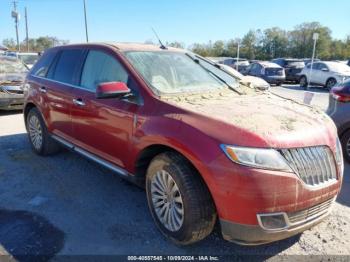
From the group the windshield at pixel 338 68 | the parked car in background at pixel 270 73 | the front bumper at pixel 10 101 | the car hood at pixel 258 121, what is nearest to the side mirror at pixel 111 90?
the car hood at pixel 258 121

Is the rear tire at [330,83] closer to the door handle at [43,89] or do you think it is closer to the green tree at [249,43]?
the door handle at [43,89]

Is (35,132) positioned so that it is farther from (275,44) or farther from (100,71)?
(275,44)

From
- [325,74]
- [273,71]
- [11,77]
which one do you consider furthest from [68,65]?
[325,74]

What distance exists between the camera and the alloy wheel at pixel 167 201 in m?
2.92

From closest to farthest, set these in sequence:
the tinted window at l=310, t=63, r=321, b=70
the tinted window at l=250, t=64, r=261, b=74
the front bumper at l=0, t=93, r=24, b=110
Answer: the front bumper at l=0, t=93, r=24, b=110 < the tinted window at l=310, t=63, r=321, b=70 < the tinted window at l=250, t=64, r=261, b=74

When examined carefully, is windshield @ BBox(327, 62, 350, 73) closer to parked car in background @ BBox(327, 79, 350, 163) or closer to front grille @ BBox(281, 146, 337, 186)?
parked car in background @ BBox(327, 79, 350, 163)

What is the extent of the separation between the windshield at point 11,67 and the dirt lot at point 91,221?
596 centimetres

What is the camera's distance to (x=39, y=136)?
5406 millimetres

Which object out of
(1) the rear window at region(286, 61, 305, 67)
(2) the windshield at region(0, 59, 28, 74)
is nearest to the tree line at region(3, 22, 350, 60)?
(1) the rear window at region(286, 61, 305, 67)

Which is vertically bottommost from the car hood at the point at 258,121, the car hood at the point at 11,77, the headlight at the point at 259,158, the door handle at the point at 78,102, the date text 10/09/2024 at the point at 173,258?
the date text 10/09/2024 at the point at 173,258

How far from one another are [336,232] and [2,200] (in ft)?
12.0

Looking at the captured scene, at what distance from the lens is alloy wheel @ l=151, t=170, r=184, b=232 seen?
2917mm

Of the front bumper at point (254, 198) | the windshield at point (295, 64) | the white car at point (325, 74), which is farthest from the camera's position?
the windshield at point (295, 64)

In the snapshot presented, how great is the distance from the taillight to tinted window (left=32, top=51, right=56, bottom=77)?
4.47 meters
